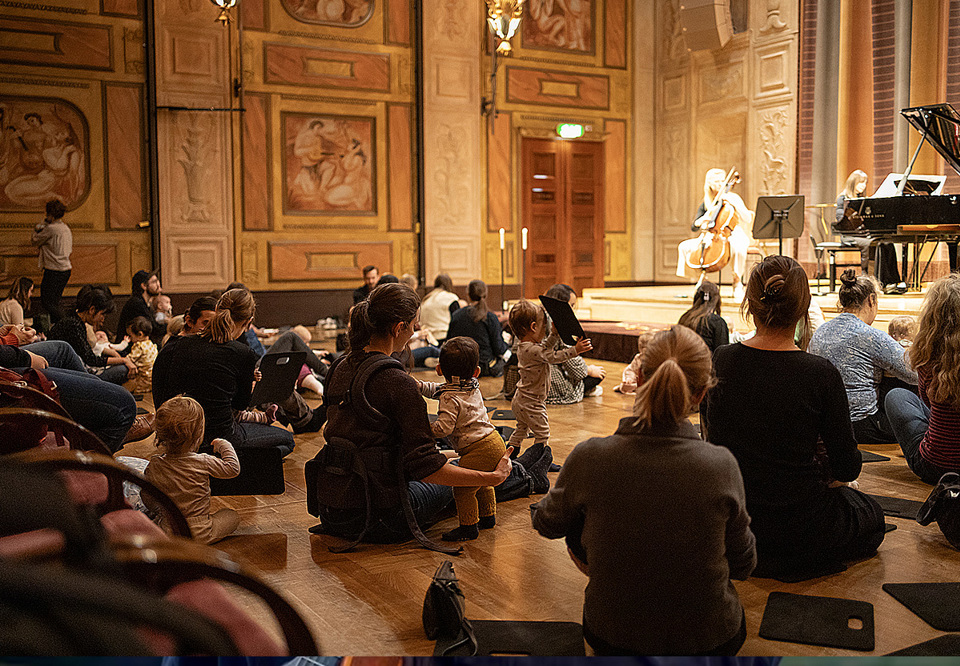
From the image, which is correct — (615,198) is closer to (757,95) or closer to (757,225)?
(757,95)

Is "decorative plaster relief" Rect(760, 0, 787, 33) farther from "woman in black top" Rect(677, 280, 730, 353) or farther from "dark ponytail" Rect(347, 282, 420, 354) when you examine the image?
"dark ponytail" Rect(347, 282, 420, 354)

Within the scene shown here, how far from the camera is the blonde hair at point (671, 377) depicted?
1.93 m

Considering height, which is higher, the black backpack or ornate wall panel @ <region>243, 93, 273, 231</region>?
ornate wall panel @ <region>243, 93, 273, 231</region>

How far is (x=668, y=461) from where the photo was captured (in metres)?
→ 1.94

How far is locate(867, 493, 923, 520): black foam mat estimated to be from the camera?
3.68 meters

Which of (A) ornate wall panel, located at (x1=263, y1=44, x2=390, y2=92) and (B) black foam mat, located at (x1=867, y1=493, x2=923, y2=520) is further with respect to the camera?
(A) ornate wall panel, located at (x1=263, y1=44, x2=390, y2=92)

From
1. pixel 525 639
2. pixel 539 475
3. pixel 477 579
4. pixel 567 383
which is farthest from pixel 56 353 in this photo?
pixel 567 383

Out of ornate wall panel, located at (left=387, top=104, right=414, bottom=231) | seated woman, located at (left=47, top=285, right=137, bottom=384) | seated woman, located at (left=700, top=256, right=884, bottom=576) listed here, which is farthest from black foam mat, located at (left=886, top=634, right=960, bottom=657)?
ornate wall panel, located at (left=387, top=104, right=414, bottom=231)

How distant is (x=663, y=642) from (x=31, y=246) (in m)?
10.1

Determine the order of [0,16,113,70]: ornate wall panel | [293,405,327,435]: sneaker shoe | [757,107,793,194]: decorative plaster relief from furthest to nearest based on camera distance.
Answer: [757,107,793,194]: decorative plaster relief
[0,16,113,70]: ornate wall panel
[293,405,327,435]: sneaker shoe

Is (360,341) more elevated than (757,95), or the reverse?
(757,95)

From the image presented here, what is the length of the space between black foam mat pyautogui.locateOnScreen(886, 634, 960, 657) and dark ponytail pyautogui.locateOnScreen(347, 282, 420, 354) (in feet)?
6.19

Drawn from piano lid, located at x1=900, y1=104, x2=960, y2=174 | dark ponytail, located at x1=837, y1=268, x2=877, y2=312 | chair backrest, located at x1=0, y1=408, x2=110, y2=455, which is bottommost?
chair backrest, located at x1=0, y1=408, x2=110, y2=455

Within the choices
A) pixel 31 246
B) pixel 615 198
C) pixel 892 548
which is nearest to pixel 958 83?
pixel 615 198
